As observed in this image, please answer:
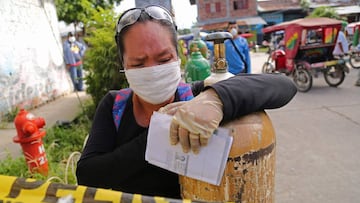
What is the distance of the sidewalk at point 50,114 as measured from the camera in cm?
407

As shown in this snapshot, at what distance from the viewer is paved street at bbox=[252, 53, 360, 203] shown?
2715 millimetres

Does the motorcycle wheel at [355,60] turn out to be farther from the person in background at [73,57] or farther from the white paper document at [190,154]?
the white paper document at [190,154]

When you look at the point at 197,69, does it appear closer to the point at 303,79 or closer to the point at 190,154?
the point at 190,154

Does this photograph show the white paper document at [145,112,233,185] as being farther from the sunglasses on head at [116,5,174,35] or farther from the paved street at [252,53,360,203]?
the paved street at [252,53,360,203]

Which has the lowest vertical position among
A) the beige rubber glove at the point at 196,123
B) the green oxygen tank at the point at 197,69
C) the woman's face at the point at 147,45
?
the green oxygen tank at the point at 197,69

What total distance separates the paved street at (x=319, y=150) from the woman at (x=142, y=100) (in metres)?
2.01

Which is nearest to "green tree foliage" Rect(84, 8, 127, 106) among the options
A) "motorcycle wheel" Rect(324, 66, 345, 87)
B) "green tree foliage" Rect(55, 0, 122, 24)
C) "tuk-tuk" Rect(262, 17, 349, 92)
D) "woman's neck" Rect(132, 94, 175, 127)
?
"woman's neck" Rect(132, 94, 175, 127)

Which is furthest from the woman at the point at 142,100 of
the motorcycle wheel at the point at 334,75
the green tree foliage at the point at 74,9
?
the green tree foliage at the point at 74,9

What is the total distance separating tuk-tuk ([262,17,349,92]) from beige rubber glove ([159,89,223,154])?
270 inches

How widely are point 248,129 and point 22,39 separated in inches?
263

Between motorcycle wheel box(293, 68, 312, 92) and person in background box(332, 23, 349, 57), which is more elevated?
person in background box(332, 23, 349, 57)

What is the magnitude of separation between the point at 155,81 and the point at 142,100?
0.12m

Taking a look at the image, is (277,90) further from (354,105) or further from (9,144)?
(354,105)

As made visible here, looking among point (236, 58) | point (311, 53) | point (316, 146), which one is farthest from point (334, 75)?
point (316, 146)
